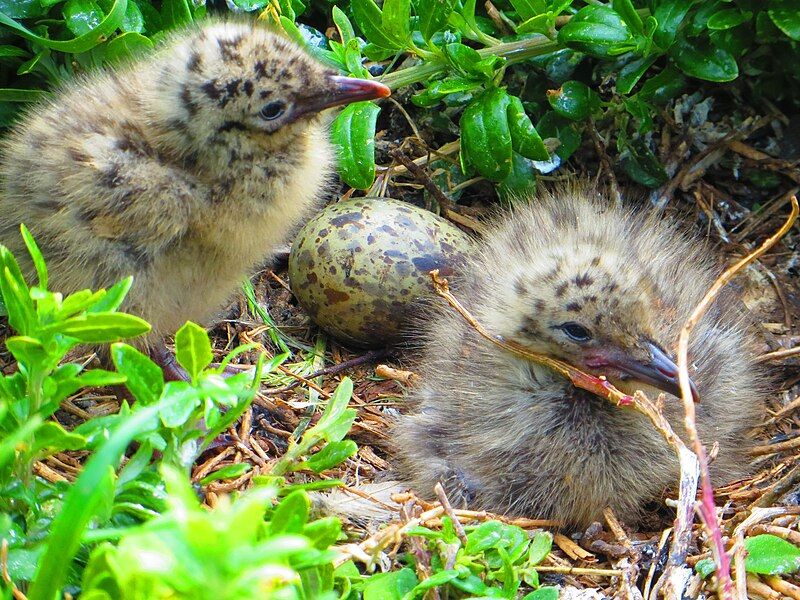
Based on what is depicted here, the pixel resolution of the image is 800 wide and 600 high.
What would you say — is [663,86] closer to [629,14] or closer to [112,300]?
[629,14]

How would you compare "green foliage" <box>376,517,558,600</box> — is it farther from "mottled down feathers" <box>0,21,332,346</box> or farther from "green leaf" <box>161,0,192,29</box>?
"green leaf" <box>161,0,192,29</box>

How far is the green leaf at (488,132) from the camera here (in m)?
3.03

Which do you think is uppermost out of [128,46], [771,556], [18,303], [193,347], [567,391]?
[128,46]

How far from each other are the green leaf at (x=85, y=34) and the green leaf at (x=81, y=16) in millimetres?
24

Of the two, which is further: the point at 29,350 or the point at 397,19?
the point at 397,19

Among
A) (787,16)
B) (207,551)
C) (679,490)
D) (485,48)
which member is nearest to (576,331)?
(679,490)

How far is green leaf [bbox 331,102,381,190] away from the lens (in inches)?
118

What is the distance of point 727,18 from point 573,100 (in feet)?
1.86

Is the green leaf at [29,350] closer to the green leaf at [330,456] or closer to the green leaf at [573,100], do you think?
the green leaf at [330,456]

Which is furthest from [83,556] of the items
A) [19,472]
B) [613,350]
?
[613,350]

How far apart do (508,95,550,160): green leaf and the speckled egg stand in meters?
0.41

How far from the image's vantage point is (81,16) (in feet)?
9.00

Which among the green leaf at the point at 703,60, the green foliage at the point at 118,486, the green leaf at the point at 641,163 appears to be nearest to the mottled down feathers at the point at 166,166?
the green foliage at the point at 118,486

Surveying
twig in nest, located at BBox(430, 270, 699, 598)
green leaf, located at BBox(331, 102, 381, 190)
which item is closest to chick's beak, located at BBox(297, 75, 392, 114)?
green leaf, located at BBox(331, 102, 381, 190)
